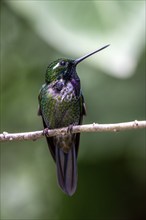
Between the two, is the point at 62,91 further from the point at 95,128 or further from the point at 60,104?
the point at 95,128

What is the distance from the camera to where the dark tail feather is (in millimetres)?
2678

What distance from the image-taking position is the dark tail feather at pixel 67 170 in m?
2.68

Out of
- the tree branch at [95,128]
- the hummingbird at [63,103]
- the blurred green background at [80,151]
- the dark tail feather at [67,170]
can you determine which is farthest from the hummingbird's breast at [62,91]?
the blurred green background at [80,151]

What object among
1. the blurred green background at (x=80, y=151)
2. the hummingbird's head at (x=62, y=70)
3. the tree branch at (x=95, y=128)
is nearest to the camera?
the tree branch at (x=95, y=128)

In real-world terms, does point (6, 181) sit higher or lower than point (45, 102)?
lower

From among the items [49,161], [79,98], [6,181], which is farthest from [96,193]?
[79,98]

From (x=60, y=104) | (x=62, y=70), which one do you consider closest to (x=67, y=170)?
(x=60, y=104)

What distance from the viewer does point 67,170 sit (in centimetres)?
279

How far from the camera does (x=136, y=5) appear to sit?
2.45 metres

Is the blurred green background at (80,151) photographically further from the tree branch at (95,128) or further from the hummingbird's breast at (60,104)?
the tree branch at (95,128)

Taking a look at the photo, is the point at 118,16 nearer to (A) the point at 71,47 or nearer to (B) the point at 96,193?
(A) the point at 71,47

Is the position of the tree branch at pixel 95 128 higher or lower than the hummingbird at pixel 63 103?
lower

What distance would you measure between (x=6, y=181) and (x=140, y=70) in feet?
4.20

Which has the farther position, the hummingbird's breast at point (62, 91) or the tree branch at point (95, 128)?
the hummingbird's breast at point (62, 91)
